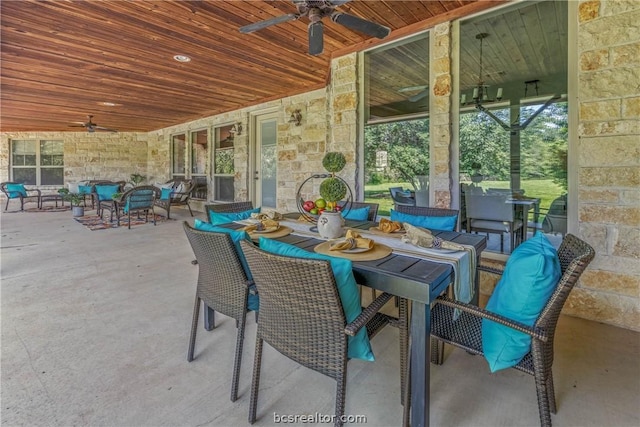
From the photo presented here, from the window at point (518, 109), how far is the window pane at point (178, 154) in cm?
792

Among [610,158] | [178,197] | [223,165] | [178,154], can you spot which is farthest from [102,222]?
[610,158]

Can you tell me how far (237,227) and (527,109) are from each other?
2.77 meters

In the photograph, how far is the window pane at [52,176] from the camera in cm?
1050

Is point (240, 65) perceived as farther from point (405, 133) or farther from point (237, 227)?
point (237, 227)

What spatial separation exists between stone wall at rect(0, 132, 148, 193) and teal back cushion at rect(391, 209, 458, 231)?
11.0m

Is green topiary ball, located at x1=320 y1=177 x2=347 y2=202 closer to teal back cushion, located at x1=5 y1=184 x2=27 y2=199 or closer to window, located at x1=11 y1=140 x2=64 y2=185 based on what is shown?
teal back cushion, located at x1=5 y1=184 x2=27 y2=199

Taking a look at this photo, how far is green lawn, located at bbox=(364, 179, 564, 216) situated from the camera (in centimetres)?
277

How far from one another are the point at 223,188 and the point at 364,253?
6.58 m

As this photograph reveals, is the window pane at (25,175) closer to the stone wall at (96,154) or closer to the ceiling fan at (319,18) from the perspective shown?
the stone wall at (96,154)

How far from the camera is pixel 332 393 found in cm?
164

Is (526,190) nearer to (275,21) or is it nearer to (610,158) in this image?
(610,158)

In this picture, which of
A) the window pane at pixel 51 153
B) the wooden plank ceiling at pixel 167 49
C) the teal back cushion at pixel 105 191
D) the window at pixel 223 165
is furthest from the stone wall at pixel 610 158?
the window pane at pixel 51 153

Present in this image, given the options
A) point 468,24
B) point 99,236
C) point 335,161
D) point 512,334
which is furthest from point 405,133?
point 99,236

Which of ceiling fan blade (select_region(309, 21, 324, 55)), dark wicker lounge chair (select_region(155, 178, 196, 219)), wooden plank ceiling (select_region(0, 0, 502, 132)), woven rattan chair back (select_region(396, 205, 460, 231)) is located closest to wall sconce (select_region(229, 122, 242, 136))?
wooden plank ceiling (select_region(0, 0, 502, 132))
